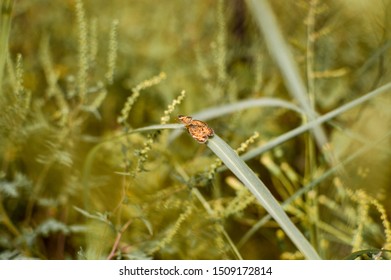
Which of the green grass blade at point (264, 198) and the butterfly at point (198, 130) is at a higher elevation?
the butterfly at point (198, 130)

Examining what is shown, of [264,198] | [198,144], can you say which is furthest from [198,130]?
[198,144]

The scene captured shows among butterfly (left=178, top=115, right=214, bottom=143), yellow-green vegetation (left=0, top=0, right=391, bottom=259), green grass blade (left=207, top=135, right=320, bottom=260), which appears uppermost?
yellow-green vegetation (left=0, top=0, right=391, bottom=259)

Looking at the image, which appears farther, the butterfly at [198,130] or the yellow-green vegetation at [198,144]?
the yellow-green vegetation at [198,144]

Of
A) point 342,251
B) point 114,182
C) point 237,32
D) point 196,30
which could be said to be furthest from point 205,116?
point 196,30

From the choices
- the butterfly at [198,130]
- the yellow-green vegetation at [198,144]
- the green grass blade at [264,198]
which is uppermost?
the yellow-green vegetation at [198,144]

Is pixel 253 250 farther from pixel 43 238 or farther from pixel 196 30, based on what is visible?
pixel 196 30
